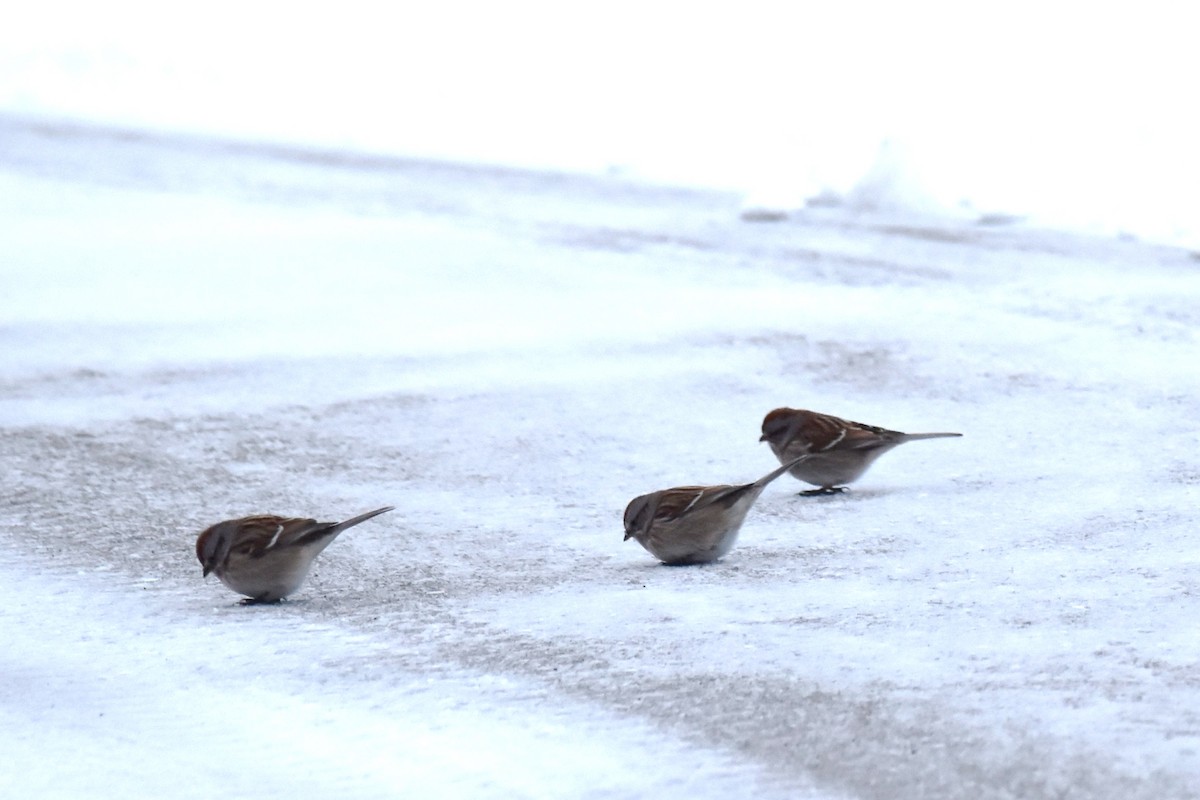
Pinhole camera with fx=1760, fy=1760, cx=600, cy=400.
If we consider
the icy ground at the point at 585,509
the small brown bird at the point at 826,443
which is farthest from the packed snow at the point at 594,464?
the small brown bird at the point at 826,443

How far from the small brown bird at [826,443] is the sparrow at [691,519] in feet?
2.95

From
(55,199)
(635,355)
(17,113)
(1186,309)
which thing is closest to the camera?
(635,355)

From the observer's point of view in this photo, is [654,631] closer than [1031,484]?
Yes

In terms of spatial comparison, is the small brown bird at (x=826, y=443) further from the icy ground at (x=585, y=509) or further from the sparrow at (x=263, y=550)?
the sparrow at (x=263, y=550)

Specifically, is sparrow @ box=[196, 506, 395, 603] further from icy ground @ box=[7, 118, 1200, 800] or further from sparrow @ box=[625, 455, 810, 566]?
sparrow @ box=[625, 455, 810, 566]

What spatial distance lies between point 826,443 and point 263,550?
2.18m

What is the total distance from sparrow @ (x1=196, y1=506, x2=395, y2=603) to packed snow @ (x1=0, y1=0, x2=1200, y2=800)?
4.2 inches

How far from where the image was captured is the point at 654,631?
15.1 ft

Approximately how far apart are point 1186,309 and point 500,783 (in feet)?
22.5

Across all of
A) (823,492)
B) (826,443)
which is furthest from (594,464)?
(826,443)

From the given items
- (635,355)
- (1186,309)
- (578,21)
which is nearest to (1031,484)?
(635,355)

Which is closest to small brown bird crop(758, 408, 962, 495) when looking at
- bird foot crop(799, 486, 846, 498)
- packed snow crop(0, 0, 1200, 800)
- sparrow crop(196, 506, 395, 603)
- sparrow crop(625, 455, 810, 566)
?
bird foot crop(799, 486, 846, 498)

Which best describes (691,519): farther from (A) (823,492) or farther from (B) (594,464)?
(B) (594,464)

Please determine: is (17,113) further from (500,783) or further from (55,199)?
(500,783)
